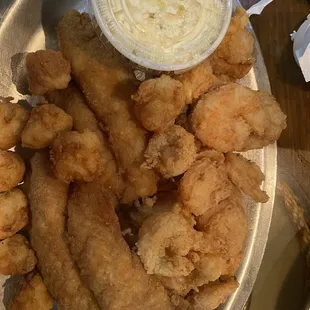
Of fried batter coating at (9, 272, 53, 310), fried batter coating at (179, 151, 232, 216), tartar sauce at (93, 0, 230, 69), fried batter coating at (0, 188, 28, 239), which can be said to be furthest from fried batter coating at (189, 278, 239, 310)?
tartar sauce at (93, 0, 230, 69)

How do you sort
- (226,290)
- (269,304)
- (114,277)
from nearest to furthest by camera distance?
1. (114,277)
2. (226,290)
3. (269,304)

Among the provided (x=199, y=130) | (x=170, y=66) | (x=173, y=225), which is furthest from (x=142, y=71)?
(x=173, y=225)

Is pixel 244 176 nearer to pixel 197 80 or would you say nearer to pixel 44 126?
pixel 197 80

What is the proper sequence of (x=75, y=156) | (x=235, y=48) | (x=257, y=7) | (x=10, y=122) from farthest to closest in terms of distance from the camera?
(x=257, y=7) → (x=235, y=48) → (x=10, y=122) → (x=75, y=156)

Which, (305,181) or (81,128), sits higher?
(81,128)

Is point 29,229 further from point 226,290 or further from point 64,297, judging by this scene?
point 226,290

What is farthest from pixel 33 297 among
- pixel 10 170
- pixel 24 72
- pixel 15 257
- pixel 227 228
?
pixel 24 72

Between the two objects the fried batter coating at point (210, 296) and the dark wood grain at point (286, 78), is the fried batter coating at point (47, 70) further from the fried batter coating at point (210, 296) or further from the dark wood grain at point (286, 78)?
the dark wood grain at point (286, 78)
